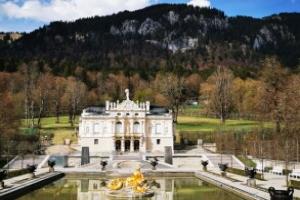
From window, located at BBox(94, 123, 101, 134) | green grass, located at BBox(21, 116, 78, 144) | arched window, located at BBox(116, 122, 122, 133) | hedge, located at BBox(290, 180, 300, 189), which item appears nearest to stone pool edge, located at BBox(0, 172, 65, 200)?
hedge, located at BBox(290, 180, 300, 189)

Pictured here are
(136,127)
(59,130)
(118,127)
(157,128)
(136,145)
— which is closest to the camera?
(118,127)

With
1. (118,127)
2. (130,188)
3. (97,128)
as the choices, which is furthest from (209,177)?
(97,128)

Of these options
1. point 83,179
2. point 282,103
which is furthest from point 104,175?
point 282,103

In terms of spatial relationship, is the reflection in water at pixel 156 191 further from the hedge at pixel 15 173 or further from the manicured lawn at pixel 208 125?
the manicured lawn at pixel 208 125

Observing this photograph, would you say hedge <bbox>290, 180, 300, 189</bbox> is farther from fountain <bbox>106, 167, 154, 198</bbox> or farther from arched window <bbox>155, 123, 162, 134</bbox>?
arched window <bbox>155, 123, 162, 134</bbox>

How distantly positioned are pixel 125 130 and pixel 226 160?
58.5ft

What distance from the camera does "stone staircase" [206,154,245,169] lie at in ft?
180

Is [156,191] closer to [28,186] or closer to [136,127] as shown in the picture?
[28,186]

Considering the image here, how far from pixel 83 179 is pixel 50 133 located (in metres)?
29.9

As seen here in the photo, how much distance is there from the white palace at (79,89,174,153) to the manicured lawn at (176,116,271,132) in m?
6.73

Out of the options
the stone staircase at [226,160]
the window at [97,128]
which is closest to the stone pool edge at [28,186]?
the stone staircase at [226,160]

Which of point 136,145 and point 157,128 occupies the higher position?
point 157,128

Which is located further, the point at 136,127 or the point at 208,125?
the point at 208,125

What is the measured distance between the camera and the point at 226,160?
5841 centimetres
